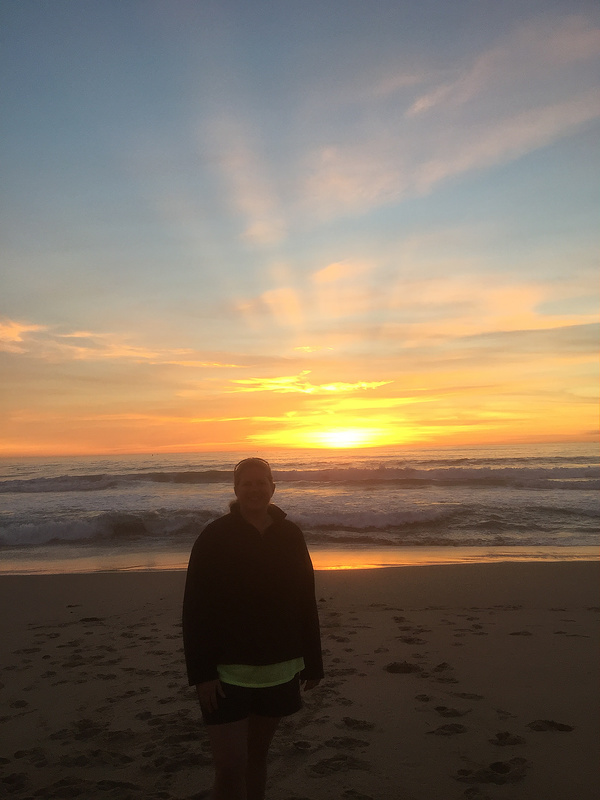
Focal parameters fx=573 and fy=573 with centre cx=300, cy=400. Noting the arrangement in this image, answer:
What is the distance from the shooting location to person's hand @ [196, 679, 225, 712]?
2473 mm

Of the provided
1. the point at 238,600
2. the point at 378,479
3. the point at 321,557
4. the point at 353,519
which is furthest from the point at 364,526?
the point at 378,479

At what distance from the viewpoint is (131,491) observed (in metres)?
29.2

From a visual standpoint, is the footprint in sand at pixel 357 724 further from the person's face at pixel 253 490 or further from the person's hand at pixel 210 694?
the person's face at pixel 253 490

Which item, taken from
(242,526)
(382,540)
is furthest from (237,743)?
(382,540)

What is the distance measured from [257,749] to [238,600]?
2.47 feet

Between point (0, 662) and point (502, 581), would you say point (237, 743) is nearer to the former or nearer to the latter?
point (0, 662)

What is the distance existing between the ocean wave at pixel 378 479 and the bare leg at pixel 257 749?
25.9 metres

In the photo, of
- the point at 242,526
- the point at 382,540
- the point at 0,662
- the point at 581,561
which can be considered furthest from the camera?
the point at 382,540

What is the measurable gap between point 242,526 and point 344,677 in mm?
3150

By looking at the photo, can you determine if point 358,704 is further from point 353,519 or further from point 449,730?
point 353,519

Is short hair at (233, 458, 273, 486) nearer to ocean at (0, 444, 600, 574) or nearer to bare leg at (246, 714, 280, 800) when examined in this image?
bare leg at (246, 714, 280, 800)

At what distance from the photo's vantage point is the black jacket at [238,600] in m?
2.57

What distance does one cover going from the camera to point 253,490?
2746 millimetres

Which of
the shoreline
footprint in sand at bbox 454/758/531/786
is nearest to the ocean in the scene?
the shoreline
